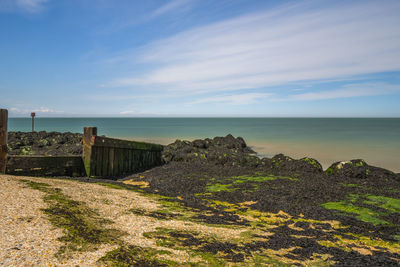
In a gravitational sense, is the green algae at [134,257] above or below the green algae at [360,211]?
above

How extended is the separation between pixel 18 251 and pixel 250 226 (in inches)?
158

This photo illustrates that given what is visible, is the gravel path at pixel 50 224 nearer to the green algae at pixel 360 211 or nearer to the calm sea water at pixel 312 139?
the green algae at pixel 360 211

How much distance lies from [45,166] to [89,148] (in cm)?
144

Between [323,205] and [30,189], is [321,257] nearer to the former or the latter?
[323,205]

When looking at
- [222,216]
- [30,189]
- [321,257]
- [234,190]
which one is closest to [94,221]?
[30,189]

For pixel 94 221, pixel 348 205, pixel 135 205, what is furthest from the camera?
pixel 348 205

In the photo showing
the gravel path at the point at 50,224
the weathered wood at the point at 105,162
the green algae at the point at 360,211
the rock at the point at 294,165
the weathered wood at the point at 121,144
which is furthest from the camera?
the rock at the point at 294,165

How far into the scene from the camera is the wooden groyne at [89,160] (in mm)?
7801

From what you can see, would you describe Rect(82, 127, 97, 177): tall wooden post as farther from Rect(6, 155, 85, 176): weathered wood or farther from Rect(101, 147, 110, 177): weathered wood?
Rect(101, 147, 110, 177): weathered wood

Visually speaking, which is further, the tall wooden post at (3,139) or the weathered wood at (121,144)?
the weathered wood at (121,144)

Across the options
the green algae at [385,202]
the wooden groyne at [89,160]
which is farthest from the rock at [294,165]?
the wooden groyne at [89,160]

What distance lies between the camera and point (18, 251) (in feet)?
10.8

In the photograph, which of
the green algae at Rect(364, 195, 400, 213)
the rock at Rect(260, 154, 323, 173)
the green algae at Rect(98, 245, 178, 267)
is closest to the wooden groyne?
the green algae at Rect(98, 245, 178, 267)

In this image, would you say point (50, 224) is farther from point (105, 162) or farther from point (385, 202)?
point (385, 202)
